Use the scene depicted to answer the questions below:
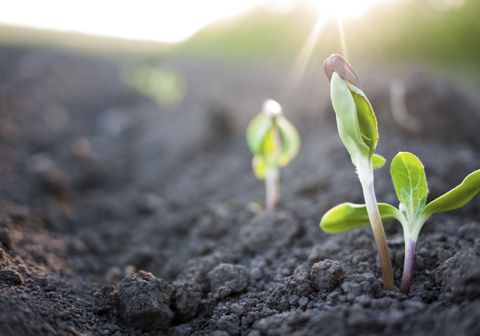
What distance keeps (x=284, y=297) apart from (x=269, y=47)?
799cm

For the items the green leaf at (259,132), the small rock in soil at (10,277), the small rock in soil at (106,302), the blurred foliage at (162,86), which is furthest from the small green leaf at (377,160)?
the blurred foliage at (162,86)

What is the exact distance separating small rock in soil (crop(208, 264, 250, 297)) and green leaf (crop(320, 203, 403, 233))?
0.49m

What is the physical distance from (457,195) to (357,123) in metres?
0.48

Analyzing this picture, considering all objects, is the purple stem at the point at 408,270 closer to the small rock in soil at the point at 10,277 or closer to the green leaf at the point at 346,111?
the green leaf at the point at 346,111

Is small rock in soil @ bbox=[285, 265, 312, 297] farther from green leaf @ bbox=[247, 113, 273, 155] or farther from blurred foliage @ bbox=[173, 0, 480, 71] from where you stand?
blurred foliage @ bbox=[173, 0, 480, 71]

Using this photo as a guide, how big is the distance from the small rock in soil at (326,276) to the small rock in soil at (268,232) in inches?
21.8

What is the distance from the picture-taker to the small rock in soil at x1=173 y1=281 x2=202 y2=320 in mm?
1682

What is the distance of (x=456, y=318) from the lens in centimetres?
112

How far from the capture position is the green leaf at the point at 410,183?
4.74ft

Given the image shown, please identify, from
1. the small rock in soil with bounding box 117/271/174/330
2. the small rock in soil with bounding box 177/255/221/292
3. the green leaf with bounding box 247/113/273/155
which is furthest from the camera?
the green leaf with bounding box 247/113/273/155

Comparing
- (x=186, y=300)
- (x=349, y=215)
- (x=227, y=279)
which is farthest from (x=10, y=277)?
(x=349, y=215)

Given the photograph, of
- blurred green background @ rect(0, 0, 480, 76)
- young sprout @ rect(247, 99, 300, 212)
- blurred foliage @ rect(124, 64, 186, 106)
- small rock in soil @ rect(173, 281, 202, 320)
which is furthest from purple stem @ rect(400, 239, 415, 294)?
blurred foliage @ rect(124, 64, 186, 106)

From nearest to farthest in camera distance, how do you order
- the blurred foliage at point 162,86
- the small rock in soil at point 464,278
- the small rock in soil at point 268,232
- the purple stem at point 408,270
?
1. the small rock in soil at point 464,278
2. the purple stem at point 408,270
3. the small rock in soil at point 268,232
4. the blurred foliage at point 162,86

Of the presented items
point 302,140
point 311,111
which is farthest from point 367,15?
point 302,140
